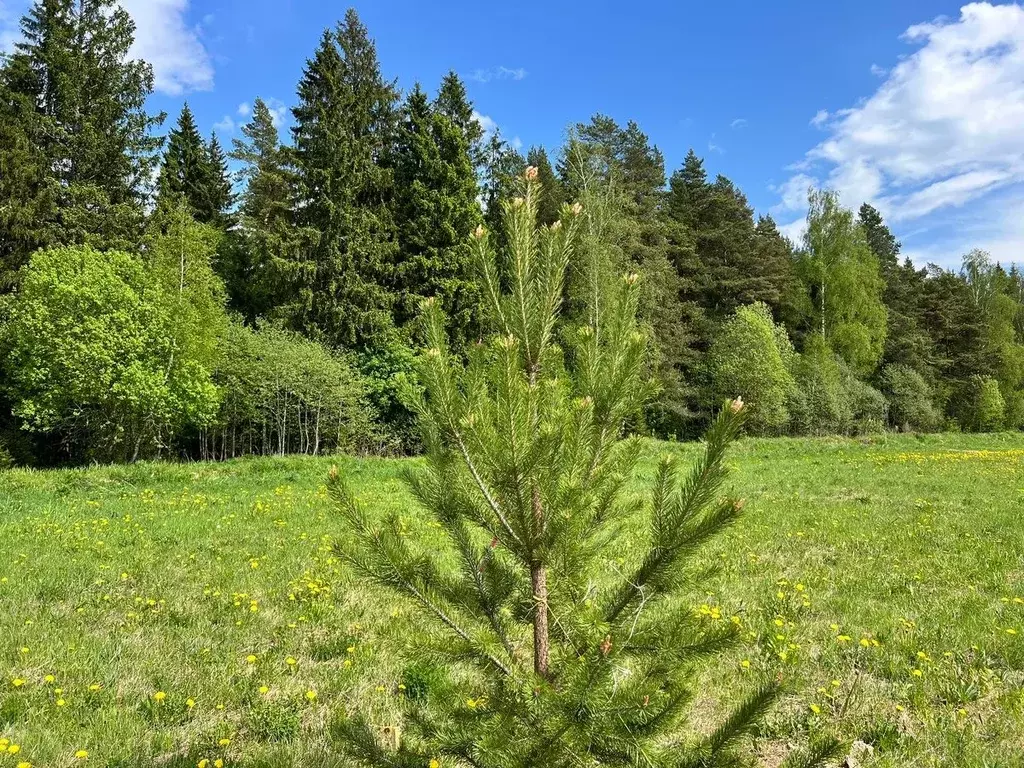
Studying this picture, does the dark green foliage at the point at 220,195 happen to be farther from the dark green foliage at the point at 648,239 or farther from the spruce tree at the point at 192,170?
the dark green foliage at the point at 648,239

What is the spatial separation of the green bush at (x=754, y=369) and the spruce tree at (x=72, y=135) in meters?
31.8

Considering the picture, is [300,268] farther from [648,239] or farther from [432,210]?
[648,239]

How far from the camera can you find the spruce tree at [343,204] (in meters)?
28.2

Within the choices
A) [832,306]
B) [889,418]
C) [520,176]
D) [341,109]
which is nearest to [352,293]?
[341,109]

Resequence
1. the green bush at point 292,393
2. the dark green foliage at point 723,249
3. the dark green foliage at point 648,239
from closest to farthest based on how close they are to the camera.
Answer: the green bush at point 292,393
the dark green foliage at point 648,239
the dark green foliage at point 723,249

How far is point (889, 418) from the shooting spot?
45.2 meters

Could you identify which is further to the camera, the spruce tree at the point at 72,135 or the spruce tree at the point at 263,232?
the spruce tree at the point at 263,232

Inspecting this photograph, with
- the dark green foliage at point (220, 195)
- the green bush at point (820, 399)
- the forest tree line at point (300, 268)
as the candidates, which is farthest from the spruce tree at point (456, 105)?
the green bush at point (820, 399)

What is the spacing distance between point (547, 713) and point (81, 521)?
1105cm

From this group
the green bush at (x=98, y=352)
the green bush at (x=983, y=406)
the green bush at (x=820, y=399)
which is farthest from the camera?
the green bush at (x=983, y=406)

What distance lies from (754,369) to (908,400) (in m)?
17.9

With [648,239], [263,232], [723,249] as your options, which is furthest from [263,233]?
[723,249]

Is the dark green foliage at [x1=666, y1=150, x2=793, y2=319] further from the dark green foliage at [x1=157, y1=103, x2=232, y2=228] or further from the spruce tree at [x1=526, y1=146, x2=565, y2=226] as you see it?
the dark green foliage at [x1=157, y1=103, x2=232, y2=228]

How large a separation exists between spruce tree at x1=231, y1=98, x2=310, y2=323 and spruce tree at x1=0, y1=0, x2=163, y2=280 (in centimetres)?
537
